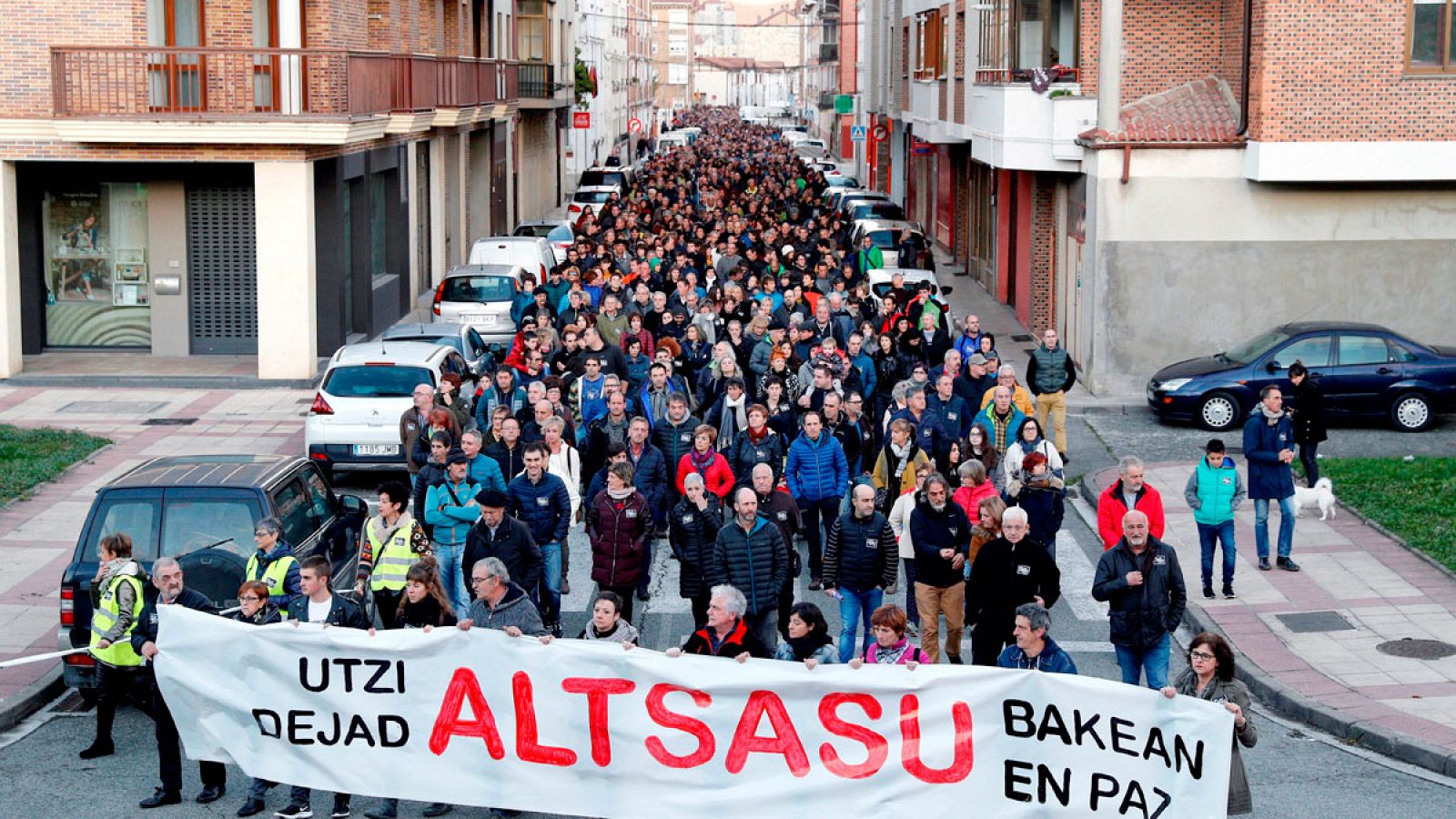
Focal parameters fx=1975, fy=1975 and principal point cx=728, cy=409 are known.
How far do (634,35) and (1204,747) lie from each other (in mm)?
117090

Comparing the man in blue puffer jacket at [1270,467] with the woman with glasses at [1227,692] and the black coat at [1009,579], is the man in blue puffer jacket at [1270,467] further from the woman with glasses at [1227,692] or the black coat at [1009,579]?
the woman with glasses at [1227,692]

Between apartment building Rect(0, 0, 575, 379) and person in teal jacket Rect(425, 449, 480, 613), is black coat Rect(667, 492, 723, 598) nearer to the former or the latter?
person in teal jacket Rect(425, 449, 480, 613)

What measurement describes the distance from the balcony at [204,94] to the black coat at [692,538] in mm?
14220

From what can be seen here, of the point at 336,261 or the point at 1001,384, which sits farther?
the point at 336,261

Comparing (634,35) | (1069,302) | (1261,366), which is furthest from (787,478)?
(634,35)

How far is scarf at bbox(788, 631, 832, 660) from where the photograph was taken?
10.2 meters

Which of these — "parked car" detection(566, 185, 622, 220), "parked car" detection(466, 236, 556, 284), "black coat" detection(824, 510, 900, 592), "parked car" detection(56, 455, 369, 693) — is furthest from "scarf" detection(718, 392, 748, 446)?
"parked car" detection(566, 185, 622, 220)

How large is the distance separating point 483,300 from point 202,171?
4.46 m

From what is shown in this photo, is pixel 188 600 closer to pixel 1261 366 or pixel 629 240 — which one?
pixel 1261 366

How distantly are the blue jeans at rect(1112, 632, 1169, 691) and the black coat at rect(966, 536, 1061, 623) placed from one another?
1.79 ft

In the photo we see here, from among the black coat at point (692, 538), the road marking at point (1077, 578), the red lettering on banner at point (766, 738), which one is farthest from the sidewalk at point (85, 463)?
the road marking at point (1077, 578)

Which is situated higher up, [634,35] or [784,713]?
[634,35]

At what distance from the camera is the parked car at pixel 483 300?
2877 centimetres

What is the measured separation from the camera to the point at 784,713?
9898 mm
